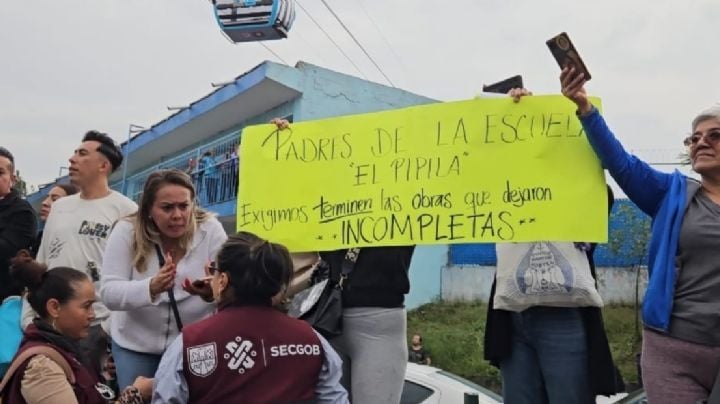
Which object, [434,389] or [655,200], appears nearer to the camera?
[655,200]

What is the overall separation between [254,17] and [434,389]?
10949 mm

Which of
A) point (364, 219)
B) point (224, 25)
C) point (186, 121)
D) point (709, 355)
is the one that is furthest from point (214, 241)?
point (186, 121)

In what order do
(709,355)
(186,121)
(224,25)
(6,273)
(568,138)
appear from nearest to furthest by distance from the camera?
(709,355) → (568,138) → (6,273) → (224,25) → (186,121)

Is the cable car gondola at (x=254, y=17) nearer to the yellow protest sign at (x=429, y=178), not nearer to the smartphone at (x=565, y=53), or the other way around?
the yellow protest sign at (x=429, y=178)

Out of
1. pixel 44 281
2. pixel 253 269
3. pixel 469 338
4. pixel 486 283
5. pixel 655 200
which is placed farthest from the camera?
pixel 486 283

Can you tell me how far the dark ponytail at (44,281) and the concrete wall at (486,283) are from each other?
10.8m

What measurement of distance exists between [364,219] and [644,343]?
1258 mm

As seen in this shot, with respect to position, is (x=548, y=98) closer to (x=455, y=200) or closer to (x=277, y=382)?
(x=455, y=200)

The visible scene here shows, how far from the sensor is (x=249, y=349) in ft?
8.64

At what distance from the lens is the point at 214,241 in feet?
11.0

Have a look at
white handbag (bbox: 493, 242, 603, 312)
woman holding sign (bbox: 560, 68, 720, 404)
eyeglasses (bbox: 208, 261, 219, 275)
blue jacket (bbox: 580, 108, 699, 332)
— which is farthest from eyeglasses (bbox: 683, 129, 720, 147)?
eyeglasses (bbox: 208, 261, 219, 275)

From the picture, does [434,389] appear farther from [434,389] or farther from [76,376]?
[76,376]

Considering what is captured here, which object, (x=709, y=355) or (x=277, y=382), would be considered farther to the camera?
(x=277, y=382)

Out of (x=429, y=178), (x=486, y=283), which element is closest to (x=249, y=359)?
(x=429, y=178)
